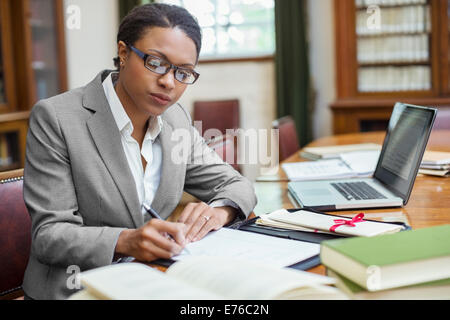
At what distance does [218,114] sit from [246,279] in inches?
183

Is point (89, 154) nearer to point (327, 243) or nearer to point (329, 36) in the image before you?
point (327, 243)

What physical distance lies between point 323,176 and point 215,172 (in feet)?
1.58

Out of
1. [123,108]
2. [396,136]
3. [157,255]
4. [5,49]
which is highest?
[5,49]

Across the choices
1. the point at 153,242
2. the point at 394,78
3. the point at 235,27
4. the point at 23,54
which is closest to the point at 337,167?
the point at 153,242

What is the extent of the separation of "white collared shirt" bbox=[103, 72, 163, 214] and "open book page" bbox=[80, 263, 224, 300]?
0.72 meters

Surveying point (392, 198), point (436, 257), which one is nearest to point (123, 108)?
point (392, 198)

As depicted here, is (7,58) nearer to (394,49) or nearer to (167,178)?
(394,49)

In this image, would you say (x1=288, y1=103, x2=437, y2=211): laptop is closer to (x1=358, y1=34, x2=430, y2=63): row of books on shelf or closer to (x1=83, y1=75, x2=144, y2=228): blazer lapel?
(x1=83, y1=75, x2=144, y2=228): blazer lapel

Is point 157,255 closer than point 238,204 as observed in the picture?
Yes

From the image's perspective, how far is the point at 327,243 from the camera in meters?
0.86

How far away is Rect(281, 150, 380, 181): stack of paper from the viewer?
199 centimetres

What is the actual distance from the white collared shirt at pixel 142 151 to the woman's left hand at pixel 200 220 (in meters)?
0.11

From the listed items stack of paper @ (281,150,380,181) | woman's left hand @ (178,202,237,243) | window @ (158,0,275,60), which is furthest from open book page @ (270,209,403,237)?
window @ (158,0,275,60)

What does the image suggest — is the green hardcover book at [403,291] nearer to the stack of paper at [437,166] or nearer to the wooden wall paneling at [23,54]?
the stack of paper at [437,166]
